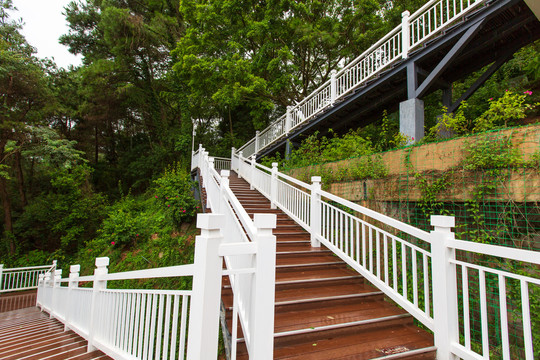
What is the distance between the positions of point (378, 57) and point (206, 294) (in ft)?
23.7

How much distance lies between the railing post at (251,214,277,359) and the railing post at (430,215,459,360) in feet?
5.01

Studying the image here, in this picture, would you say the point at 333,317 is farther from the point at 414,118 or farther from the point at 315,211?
the point at 414,118

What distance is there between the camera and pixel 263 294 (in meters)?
1.57

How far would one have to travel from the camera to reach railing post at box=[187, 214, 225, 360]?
4.34 feet

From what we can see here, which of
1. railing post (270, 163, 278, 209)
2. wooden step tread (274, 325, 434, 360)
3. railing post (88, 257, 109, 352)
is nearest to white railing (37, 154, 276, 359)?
wooden step tread (274, 325, 434, 360)

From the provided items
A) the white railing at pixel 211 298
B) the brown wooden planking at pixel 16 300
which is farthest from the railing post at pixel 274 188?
the brown wooden planking at pixel 16 300

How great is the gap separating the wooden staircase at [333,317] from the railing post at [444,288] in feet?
0.44

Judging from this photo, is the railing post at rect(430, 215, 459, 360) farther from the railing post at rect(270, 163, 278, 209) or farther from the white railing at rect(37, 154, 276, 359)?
Result: the railing post at rect(270, 163, 278, 209)

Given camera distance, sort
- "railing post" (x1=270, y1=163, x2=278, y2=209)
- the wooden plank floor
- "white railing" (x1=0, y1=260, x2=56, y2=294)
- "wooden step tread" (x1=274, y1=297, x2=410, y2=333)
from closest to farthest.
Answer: "wooden step tread" (x1=274, y1=297, x2=410, y2=333), the wooden plank floor, "railing post" (x1=270, y1=163, x2=278, y2=209), "white railing" (x1=0, y1=260, x2=56, y2=294)

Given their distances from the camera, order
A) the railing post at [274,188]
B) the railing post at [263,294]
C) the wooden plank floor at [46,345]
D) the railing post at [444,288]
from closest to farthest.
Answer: the railing post at [263,294] → the railing post at [444,288] → the wooden plank floor at [46,345] → the railing post at [274,188]

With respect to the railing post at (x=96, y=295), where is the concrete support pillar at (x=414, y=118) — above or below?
above

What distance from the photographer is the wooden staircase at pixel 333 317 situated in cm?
221

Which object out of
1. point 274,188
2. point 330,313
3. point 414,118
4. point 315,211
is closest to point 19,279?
point 274,188

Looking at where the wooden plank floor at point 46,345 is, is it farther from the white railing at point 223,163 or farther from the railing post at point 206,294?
the white railing at point 223,163
